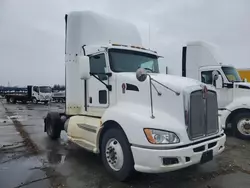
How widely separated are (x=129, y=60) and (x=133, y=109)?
1.52 metres

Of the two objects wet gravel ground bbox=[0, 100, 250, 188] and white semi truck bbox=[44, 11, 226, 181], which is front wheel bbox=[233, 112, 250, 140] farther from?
white semi truck bbox=[44, 11, 226, 181]

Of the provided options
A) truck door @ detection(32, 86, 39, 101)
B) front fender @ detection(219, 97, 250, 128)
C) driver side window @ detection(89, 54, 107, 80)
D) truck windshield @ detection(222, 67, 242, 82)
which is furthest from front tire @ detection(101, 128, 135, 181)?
truck door @ detection(32, 86, 39, 101)

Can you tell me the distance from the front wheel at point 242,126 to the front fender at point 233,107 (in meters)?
0.27

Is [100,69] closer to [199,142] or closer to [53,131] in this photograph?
[199,142]

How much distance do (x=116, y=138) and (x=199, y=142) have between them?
57.4 inches

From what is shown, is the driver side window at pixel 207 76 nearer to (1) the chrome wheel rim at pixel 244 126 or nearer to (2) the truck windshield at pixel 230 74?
(2) the truck windshield at pixel 230 74

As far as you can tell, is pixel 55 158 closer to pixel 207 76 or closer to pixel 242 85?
pixel 207 76

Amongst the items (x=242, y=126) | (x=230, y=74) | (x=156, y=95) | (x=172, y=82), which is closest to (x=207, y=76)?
(x=230, y=74)

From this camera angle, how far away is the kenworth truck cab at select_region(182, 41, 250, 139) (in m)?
8.85

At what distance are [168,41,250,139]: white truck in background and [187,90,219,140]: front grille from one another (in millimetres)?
3694

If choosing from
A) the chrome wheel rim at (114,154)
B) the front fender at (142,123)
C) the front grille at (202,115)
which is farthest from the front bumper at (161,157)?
the chrome wheel rim at (114,154)

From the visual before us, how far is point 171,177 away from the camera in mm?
4820

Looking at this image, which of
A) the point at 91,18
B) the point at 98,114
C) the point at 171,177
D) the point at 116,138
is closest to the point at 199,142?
the point at 171,177

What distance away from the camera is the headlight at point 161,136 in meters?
4.03
